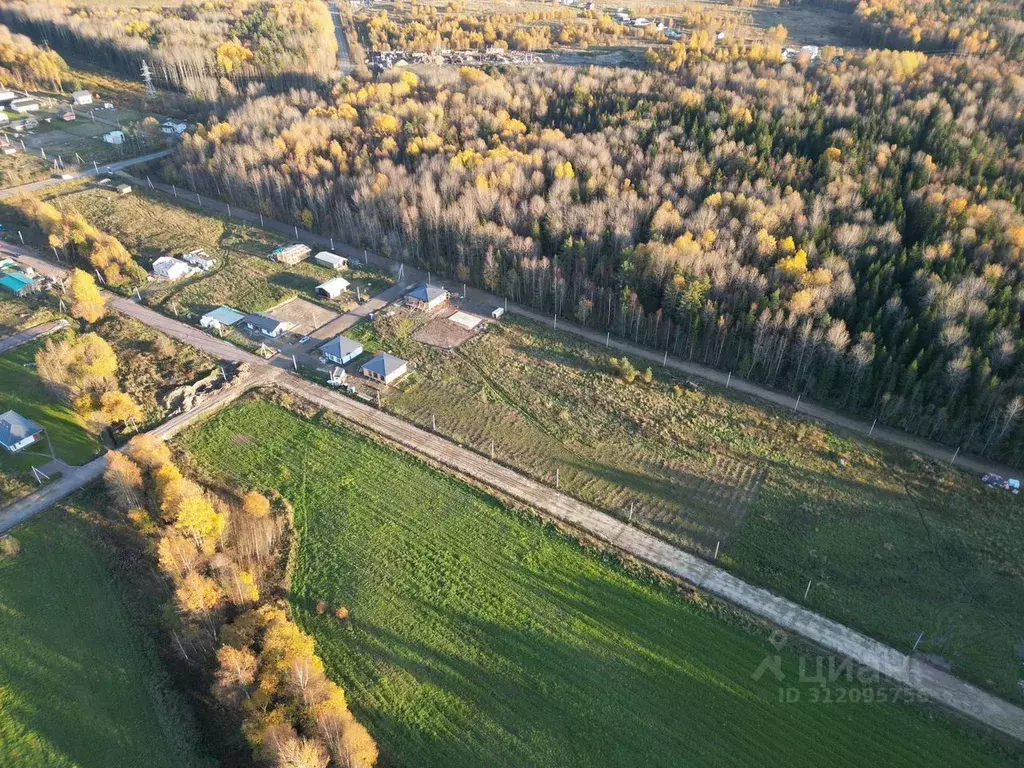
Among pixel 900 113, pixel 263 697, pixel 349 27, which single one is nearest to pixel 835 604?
pixel 263 697

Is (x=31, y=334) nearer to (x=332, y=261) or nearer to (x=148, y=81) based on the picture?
(x=332, y=261)

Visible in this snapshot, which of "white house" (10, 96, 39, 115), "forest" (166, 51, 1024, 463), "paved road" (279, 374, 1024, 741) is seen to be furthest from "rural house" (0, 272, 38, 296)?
"white house" (10, 96, 39, 115)

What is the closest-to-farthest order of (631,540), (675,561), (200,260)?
1. (675,561)
2. (631,540)
3. (200,260)

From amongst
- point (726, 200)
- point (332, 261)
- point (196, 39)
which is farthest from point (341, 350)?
point (196, 39)

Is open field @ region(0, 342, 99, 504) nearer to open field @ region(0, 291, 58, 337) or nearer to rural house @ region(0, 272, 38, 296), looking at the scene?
open field @ region(0, 291, 58, 337)

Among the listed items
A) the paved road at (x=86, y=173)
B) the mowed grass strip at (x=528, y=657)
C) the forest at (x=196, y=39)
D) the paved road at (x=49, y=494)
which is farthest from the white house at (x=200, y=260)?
the forest at (x=196, y=39)

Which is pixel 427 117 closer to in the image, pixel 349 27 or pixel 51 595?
pixel 51 595

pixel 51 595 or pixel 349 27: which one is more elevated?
pixel 349 27
